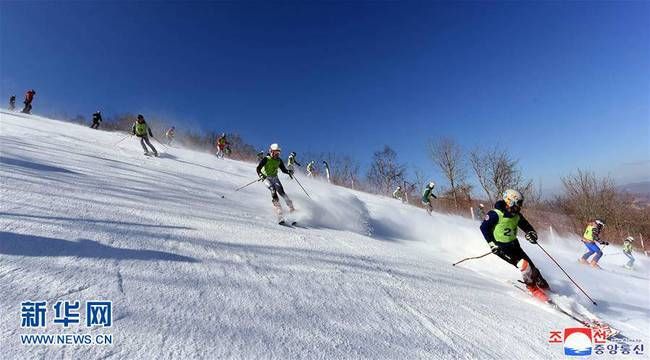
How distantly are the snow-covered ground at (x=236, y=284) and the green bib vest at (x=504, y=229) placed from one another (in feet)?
3.09

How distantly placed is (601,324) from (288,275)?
15.9 ft

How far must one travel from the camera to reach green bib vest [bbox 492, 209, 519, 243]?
651 cm

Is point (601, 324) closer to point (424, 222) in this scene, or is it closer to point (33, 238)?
point (424, 222)

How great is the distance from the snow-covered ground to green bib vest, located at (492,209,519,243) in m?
0.94

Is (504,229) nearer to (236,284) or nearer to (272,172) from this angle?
(236,284)

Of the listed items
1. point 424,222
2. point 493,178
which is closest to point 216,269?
point 424,222

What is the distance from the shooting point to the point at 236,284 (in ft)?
12.9

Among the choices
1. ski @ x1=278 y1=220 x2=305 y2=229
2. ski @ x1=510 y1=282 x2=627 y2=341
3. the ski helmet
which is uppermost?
the ski helmet

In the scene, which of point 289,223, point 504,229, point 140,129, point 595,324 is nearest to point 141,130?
point 140,129

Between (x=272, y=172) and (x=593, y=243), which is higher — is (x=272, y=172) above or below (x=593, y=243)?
above

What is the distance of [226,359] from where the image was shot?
256 cm

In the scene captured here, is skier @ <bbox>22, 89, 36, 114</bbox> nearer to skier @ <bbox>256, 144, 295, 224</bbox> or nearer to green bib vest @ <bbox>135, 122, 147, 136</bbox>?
green bib vest @ <bbox>135, 122, 147, 136</bbox>

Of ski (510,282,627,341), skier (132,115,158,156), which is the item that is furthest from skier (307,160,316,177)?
ski (510,282,627,341)

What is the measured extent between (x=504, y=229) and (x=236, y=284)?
5.26 metres
